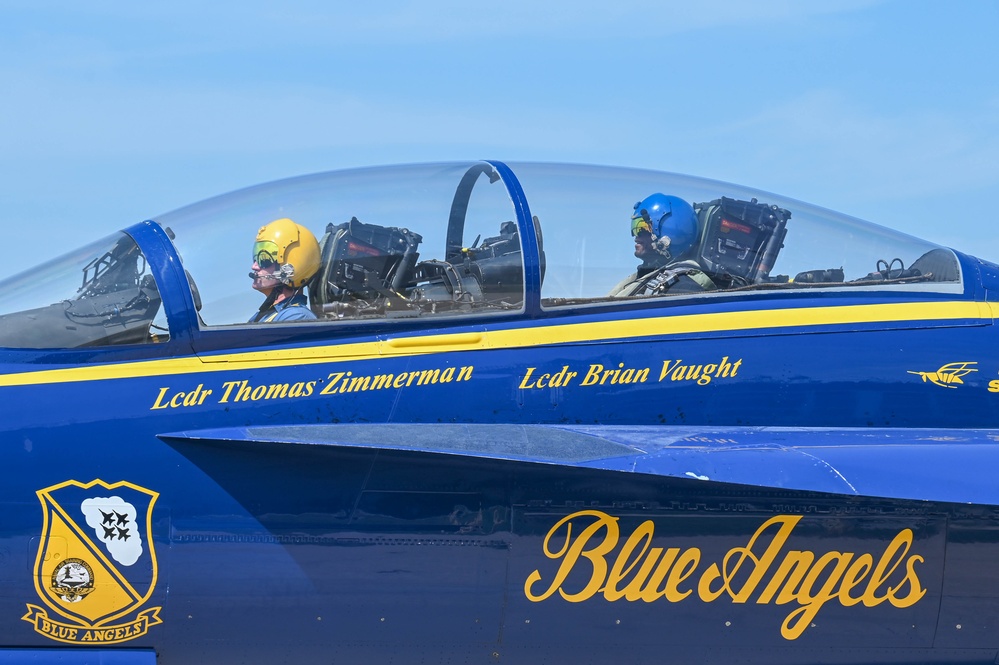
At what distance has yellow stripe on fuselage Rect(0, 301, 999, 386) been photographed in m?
4.79

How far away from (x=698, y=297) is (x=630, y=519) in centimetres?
115

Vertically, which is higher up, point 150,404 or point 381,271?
point 381,271

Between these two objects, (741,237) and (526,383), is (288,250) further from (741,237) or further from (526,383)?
(741,237)

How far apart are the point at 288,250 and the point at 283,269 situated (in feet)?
0.33

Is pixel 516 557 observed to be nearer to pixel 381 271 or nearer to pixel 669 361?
pixel 669 361

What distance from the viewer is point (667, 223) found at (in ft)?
18.2

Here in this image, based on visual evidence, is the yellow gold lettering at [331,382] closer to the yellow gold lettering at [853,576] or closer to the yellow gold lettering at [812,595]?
the yellow gold lettering at [812,595]

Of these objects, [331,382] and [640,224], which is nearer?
[331,382]

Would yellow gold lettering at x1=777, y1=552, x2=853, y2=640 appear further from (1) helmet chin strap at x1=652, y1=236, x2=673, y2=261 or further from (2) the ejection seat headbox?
(1) helmet chin strap at x1=652, y1=236, x2=673, y2=261

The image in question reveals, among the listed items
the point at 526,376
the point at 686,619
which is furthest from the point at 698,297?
the point at 686,619

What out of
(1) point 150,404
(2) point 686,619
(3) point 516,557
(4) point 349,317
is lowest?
(2) point 686,619

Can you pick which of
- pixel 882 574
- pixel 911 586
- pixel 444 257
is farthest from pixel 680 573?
pixel 444 257

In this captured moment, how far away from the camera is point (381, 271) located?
5270mm

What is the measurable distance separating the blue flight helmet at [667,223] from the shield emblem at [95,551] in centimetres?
271
